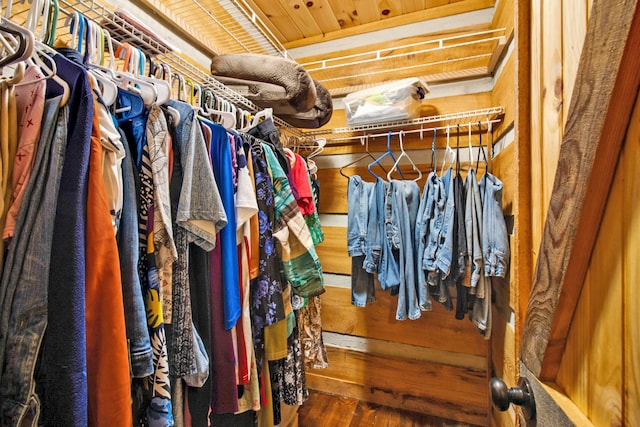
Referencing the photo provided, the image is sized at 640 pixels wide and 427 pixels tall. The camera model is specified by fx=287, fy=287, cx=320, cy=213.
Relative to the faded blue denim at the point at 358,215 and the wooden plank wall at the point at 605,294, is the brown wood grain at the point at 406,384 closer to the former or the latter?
the faded blue denim at the point at 358,215

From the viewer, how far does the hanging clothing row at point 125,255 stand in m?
0.44

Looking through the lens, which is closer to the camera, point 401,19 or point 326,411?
point 326,411

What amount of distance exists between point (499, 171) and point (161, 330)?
1569mm

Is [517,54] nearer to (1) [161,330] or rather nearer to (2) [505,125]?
(2) [505,125]

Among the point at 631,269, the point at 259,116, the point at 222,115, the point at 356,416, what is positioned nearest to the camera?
the point at 631,269

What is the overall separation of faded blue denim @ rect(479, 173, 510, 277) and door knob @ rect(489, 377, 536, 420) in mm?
769

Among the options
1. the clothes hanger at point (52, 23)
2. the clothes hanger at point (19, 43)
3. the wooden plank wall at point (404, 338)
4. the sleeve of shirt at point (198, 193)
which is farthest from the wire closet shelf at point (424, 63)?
the clothes hanger at point (19, 43)

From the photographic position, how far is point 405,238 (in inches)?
58.1

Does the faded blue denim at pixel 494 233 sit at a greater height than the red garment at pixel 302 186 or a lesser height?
lesser

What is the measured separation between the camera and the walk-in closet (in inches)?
15.3

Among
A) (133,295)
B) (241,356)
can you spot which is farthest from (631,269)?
(241,356)

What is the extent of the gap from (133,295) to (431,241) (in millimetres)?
1222

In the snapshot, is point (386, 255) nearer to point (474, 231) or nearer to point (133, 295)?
point (474, 231)

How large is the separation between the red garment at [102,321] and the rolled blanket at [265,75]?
34.6 inches
